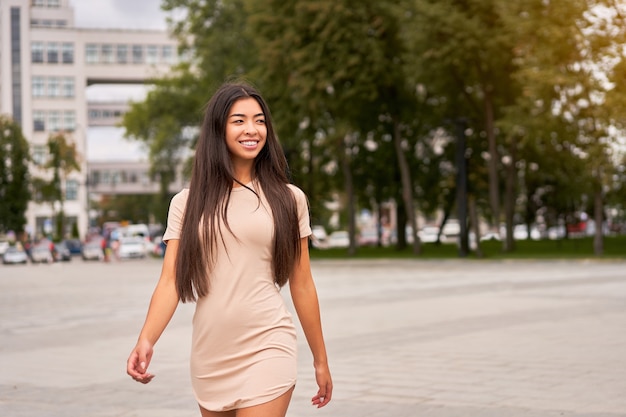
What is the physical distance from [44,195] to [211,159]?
79.7 m

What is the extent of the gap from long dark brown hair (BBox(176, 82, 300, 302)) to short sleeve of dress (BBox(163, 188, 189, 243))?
0.10 ft

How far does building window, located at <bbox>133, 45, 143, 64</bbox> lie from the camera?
118188 millimetres

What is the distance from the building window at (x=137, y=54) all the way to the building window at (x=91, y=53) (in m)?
3.86

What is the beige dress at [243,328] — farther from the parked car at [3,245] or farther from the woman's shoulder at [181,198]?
the parked car at [3,245]

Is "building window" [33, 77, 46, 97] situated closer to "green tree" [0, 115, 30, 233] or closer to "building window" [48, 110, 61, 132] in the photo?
"building window" [48, 110, 61, 132]

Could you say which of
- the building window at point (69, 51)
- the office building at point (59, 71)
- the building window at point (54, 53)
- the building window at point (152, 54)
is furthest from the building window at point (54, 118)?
the building window at point (152, 54)

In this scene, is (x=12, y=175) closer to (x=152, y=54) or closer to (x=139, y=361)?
(x=152, y=54)

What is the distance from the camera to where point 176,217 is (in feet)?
14.0

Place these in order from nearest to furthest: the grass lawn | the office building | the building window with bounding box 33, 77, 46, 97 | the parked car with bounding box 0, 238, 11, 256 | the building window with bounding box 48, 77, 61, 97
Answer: the grass lawn, the parked car with bounding box 0, 238, 11, 256, the office building, the building window with bounding box 33, 77, 46, 97, the building window with bounding box 48, 77, 61, 97

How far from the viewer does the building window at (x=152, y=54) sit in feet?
392

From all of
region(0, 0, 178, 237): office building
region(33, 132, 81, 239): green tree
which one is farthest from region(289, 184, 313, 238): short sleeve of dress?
region(0, 0, 178, 237): office building

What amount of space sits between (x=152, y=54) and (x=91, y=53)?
635 centimetres

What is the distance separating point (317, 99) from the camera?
4588cm

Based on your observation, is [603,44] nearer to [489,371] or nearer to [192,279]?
[489,371]
